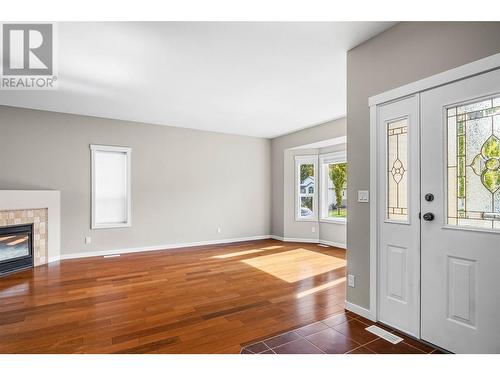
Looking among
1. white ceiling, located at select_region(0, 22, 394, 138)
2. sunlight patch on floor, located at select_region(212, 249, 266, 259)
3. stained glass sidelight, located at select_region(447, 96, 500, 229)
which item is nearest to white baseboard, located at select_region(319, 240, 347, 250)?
sunlight patch on floor, located at select_region(212, 249, 266, 259)

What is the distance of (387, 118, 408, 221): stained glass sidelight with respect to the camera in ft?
7.78

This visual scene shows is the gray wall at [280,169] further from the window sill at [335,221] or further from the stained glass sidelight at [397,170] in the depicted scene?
the stained glass sidelight at [397,170]

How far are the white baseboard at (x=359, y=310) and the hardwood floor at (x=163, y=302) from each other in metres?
0.12

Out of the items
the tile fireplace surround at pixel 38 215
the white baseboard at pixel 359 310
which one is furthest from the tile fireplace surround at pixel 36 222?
the white baseboard at pixel 359 310

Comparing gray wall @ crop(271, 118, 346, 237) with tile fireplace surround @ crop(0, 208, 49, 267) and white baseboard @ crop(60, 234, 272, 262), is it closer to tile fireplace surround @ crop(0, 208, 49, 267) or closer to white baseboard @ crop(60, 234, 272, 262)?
white baseboard @ crop(60, 234, 272, 262)

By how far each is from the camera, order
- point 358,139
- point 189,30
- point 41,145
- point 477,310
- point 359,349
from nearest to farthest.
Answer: point 477,310, point 359,349, point 189,30, point 358,139, point 41,145

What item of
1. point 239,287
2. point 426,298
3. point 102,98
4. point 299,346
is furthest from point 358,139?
point 102,98

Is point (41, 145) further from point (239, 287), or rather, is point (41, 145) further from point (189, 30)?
point (239, 287)

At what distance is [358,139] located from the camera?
9.01 ft

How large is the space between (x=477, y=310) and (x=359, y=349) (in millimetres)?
853

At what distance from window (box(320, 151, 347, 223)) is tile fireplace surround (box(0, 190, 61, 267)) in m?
5.59

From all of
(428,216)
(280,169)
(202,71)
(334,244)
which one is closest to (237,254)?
(334,244)

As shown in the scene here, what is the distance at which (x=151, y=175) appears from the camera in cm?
586

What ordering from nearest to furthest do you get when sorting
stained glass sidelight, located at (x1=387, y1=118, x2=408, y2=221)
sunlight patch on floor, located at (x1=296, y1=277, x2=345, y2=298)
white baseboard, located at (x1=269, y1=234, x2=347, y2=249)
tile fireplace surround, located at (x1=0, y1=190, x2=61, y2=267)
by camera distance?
stained glass sidelight, located at (x1=387, y1=118, x2=408, y2=221) < sunlight patch on floor, located at (x1=296, y1=277, x2=345, y2=298) < tile fireplace surround, located at (x1=0, y1=190, x2=61, y2=267) < white baseboard, located at (x1=269, y1=234, x2=347, y2=249)
